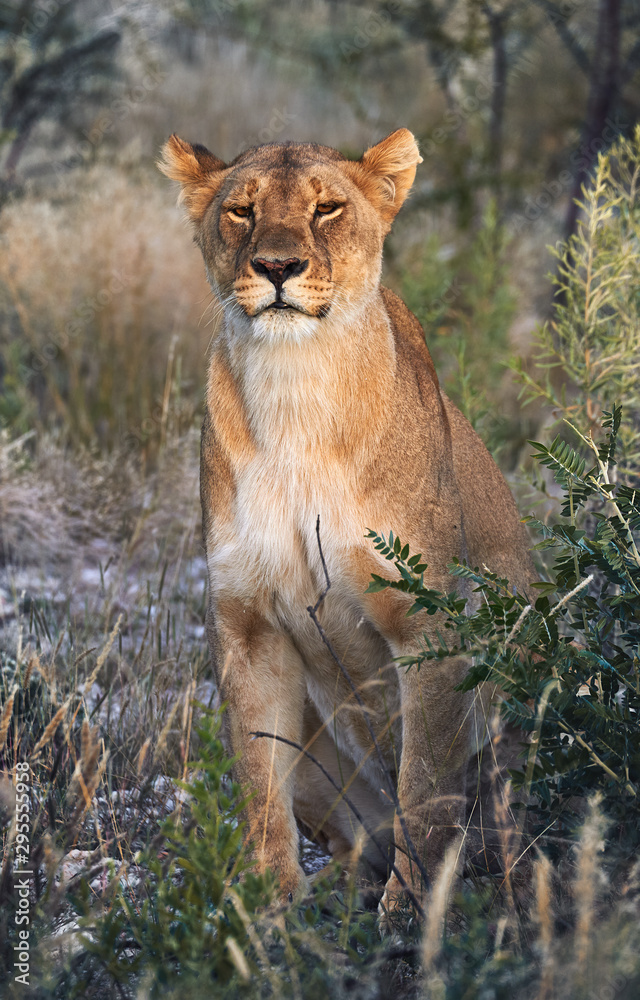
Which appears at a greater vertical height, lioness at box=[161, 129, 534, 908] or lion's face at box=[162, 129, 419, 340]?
lion's face at box=[162, 129, 419, 340]

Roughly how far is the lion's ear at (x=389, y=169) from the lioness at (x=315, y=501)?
0.08 meters

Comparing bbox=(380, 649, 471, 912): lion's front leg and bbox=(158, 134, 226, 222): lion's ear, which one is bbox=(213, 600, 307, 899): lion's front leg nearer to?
bbox=(380, 649, 471, 912): lion's front leg

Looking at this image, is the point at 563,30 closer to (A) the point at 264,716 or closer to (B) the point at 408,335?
(B) the point at 408,335

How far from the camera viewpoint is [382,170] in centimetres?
310

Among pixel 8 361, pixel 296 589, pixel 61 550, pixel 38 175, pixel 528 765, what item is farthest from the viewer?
pixel 38 175

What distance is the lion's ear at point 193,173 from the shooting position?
3158mm

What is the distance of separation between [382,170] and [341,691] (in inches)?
61.0

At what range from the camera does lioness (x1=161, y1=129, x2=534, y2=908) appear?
2697 millimetres

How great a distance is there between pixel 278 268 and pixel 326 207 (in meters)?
0.36

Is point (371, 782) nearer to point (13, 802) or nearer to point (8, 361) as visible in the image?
point (13, 802)

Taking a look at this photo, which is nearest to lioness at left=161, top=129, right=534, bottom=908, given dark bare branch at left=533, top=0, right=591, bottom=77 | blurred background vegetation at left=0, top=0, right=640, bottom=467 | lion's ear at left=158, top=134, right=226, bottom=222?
lion's ear at left=158, top=134, right=226, bottom=222

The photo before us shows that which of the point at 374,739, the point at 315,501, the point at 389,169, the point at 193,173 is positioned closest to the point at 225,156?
the point at 193,173

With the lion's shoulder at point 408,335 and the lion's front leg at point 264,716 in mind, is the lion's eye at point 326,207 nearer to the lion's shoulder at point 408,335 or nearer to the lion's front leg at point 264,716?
the lion's shoulder at point 408,335

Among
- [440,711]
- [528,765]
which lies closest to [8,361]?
[440,711]
